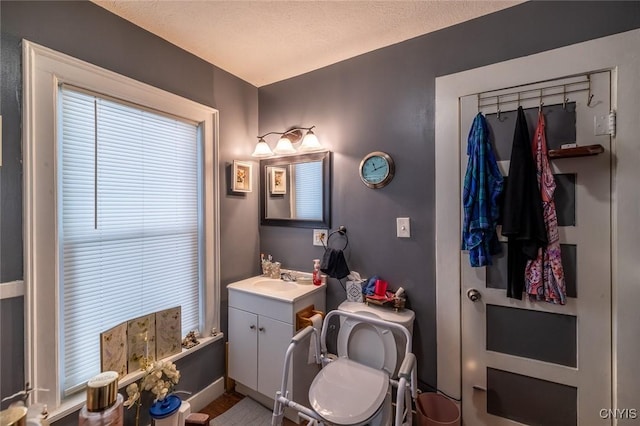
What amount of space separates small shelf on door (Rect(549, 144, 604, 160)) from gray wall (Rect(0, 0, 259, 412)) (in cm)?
208

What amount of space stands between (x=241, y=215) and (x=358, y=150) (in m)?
1.12

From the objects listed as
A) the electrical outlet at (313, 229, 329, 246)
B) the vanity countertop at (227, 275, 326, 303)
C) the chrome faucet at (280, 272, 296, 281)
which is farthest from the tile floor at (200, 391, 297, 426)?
the electrical outlet at (313, 229, 329, 246)

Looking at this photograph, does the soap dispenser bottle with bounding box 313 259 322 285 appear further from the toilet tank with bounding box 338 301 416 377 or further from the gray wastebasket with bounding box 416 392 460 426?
the gray wastebasket with bounding box 416 392 460 426

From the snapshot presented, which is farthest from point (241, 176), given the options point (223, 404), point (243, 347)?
point (223, 404)

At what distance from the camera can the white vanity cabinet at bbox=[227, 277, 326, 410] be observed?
1781 millimetres

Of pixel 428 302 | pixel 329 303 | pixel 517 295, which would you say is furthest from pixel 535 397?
pixel 329 303

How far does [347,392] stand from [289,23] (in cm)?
211

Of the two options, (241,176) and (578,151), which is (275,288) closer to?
(241,176)

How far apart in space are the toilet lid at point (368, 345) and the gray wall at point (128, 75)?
3.43 feet

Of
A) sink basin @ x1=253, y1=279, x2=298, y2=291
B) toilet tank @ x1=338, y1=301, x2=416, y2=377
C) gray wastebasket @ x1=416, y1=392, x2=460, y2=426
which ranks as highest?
sink basin @ x1=253, y1=279, x2=298, y2=291

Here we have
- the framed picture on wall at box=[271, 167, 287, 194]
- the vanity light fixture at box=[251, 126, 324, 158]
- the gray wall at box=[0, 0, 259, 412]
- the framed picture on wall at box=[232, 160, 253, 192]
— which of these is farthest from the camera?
the framed picture on wall at box=[271, 167, 287, 194]

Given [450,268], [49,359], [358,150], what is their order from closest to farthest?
[49,359]
[450,268]
[358,150]

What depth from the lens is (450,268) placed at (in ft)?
5.44

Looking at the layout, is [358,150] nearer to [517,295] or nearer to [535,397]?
[517,295]
